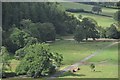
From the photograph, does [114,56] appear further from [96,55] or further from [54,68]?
[54,68]

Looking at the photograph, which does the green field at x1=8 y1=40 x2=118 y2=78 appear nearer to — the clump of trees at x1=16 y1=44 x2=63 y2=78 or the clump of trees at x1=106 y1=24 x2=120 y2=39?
the clump of trees at x1=16 y1=44 x2=63 y2=78

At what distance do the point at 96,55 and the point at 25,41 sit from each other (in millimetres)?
15138

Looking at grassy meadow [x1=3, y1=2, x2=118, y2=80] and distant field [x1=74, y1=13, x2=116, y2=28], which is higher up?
distant field [x1=74, y1=13, x2=116, y2=28]

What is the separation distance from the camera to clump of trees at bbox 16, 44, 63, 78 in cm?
6197

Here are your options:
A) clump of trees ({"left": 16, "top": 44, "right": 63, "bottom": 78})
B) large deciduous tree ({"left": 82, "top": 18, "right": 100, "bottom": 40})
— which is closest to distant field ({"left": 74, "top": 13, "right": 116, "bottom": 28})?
large deciduous tree ({"left": 82, "top": 18, "right": 100, "bottom": 40})

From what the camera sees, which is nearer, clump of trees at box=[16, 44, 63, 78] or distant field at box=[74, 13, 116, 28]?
clump of trees at box=[16, 44, 63, 78]

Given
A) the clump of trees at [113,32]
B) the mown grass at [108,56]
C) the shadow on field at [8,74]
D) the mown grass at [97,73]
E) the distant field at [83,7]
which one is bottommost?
the shadow on field at [8,74]

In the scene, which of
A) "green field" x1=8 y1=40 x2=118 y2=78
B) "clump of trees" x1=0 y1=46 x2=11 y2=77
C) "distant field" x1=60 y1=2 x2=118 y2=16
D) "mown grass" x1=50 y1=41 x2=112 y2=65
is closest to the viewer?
"green field" x1=8 y1=40 x2=118 y2=78

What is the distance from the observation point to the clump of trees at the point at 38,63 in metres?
62.0

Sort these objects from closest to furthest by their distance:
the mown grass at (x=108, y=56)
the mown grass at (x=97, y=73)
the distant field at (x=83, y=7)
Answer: the mown grass at (x=97, y=73), the mown grass at (x=108, y=56), the distant field at (x=83, y=7)

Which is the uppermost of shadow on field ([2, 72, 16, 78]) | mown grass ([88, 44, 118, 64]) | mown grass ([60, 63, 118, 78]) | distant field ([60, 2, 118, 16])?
distant field ([60, 2, 118, 16])

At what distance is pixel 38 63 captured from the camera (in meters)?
62.0

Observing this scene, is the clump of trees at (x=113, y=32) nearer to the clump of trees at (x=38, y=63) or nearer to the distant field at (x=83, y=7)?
the distant field at (x=83, y=7)

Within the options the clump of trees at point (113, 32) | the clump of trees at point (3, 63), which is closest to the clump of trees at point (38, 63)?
the clump of trees at point (3, 63)
